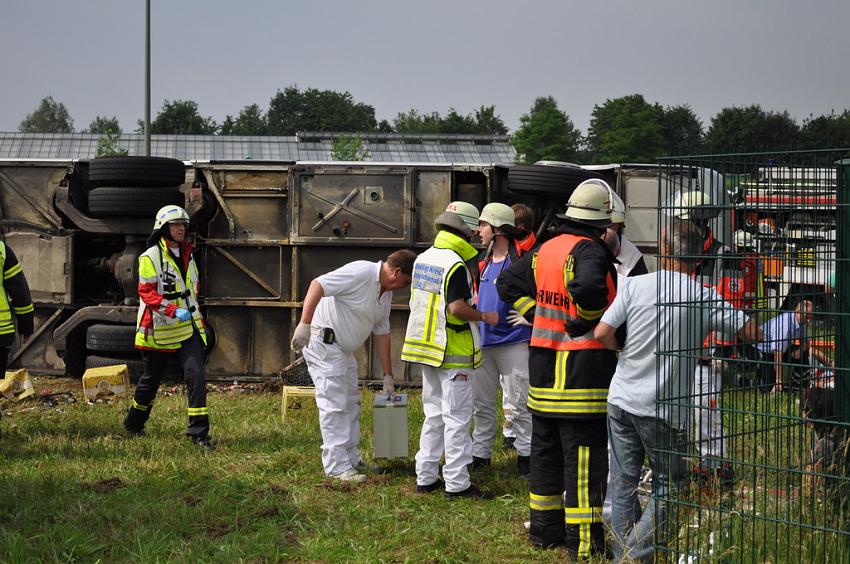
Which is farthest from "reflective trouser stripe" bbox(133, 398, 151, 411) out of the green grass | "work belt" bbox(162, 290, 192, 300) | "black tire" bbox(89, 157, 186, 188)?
"black tire" bbox(89, 157, 186, 188)

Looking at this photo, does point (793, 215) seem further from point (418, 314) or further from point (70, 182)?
point (70, 182)

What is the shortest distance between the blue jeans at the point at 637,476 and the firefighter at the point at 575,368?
0.71 feet

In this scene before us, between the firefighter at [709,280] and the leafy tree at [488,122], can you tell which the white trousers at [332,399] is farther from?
the leafy tree at [488,122]

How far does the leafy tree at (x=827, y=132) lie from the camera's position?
15.6ft

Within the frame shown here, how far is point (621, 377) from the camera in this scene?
527 centimetres

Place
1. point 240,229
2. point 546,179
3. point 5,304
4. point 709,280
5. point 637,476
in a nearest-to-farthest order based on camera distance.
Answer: point 709,280, point 637,476, point 5,304, point 546,179, point 240,229

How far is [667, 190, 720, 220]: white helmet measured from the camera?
15.3 feet

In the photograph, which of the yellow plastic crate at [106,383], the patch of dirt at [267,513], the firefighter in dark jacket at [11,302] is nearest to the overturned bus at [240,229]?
the yellow plastic crate at [106,383]

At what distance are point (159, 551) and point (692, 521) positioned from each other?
115 inches

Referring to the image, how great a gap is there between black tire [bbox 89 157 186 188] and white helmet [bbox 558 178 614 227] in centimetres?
735

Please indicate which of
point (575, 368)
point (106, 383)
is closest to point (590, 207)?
point (575, 368)

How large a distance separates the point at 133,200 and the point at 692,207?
8.66 m

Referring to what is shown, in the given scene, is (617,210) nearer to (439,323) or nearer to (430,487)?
(439,323)

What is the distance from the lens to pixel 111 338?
39.3ft
